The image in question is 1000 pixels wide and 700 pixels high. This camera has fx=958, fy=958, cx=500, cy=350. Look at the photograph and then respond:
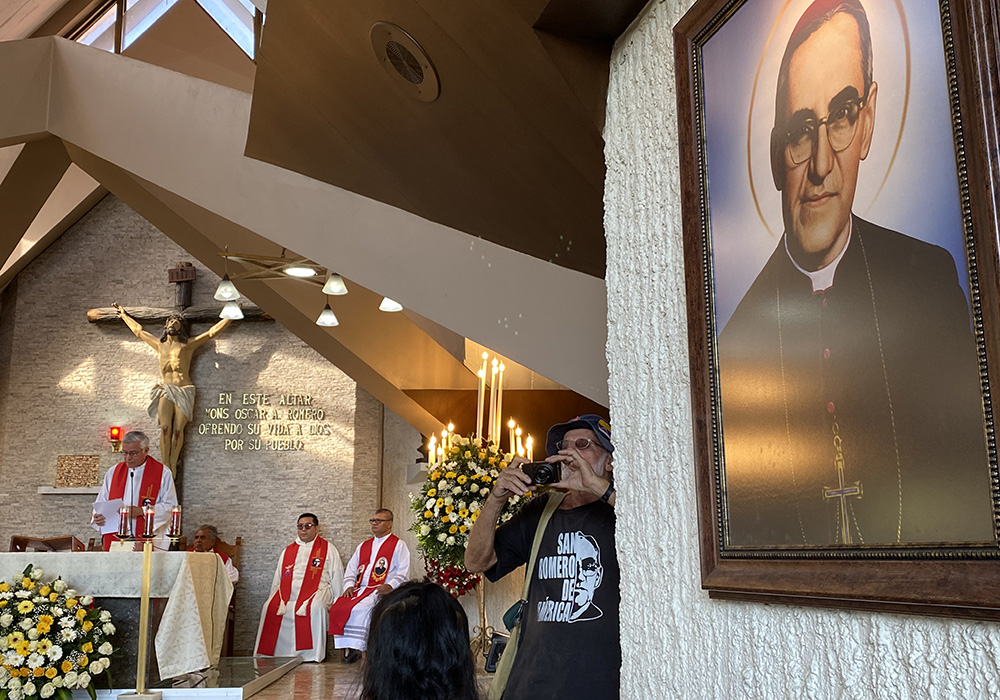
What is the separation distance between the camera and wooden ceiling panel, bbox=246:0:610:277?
2451 millimetres

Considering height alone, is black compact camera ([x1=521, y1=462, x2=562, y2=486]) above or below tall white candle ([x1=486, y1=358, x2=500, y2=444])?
below

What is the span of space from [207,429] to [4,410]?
8.37ft

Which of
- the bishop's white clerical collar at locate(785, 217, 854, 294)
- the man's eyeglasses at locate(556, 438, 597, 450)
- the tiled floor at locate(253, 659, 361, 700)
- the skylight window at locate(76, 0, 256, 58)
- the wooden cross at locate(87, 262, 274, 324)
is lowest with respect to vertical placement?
the tiled floor at locate(253, 659, 361, 700)

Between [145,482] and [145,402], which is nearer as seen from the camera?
[145,482]

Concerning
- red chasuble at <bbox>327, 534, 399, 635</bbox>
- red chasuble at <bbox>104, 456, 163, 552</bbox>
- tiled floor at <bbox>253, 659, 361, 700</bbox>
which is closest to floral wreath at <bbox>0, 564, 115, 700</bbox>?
tiled floor at <bbox>253, 659, 361, 700</bbox>

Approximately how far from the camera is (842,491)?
125cm

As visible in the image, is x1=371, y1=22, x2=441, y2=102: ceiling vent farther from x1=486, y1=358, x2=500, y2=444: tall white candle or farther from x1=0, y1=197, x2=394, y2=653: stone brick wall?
x1=0, y1=197, x2=394, y2=653: stone brick wall

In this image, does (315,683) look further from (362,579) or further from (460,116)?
(460,116)

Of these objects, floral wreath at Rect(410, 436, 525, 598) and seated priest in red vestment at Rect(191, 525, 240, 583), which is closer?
floral wreath at Rect(410, 436, 525, 598)

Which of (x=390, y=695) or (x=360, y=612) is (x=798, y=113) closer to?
(x=390, y=695)

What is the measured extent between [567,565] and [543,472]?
0.25 meters

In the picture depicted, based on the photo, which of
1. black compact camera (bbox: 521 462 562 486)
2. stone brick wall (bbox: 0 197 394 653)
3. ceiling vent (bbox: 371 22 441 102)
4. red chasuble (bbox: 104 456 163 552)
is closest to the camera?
black compact camera (bbox: 521 462 562 486)

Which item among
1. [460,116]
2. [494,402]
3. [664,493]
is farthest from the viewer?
[494,402]

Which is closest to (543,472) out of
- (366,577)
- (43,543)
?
(366,577)
